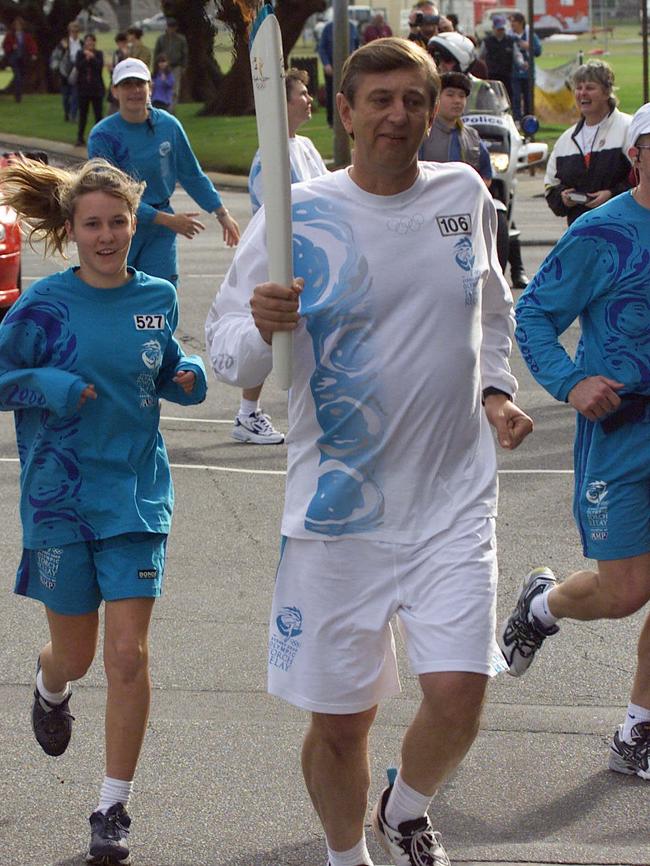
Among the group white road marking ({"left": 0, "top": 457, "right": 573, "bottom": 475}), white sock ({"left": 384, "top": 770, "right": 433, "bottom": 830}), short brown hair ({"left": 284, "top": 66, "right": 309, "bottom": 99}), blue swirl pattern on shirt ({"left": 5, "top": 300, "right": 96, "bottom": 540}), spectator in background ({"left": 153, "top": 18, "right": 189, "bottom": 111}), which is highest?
spectator in background ({"left": 153, "top": 18, "right": 189, "bottom": 111})

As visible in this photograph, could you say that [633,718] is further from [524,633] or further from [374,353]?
[374,353]

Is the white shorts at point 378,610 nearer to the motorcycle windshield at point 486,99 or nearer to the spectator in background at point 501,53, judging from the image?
the motorcycle windshield at point 486,99

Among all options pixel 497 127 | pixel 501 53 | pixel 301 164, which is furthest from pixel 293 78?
pixel 501 53

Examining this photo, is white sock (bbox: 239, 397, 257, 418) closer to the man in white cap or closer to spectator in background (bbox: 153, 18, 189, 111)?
spectator in background (bbox: 153, 18, 189, 111)

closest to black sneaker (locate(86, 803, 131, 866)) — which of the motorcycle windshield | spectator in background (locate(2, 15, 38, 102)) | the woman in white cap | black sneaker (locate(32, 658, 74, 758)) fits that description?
black sneaker (locate(32, 658, 74, 758))

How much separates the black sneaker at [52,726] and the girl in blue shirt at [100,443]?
18cm

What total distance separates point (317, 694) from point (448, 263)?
1.10m

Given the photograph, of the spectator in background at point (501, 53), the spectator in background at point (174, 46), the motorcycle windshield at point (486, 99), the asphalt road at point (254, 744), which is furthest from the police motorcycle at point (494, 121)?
the spectator in background at point (501, 53)

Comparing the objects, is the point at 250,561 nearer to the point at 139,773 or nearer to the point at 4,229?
the point at 139,773

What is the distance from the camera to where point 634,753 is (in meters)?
5.12

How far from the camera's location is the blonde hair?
4898 millimetres

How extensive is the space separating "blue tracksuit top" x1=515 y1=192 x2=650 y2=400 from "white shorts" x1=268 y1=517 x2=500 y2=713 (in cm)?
113

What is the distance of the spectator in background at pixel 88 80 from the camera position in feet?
103

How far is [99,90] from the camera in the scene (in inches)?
1236
